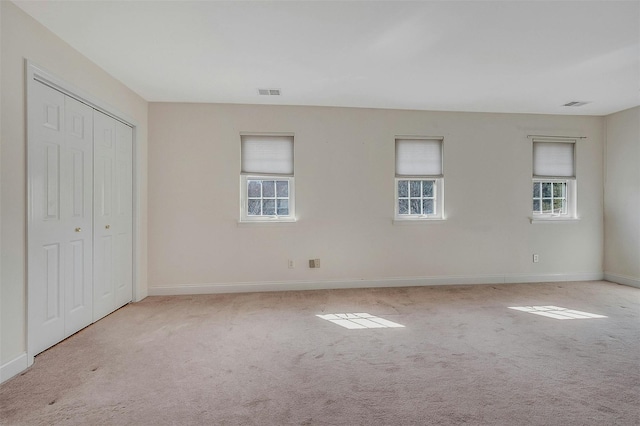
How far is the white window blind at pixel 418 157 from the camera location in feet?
15.6

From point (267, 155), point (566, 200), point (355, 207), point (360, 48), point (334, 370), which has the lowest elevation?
point (334, 370)

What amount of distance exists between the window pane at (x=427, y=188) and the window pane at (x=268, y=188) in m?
2.34

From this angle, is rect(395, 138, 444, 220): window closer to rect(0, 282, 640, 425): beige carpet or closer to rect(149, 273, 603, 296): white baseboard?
rect(149, 273, 603, 296): white baseboard

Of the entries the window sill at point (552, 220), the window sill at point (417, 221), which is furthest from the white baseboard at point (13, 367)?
the window sill at point (552, 220)

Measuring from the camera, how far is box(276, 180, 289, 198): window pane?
4.58m

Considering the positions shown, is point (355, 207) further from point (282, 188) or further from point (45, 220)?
point (45, 220)

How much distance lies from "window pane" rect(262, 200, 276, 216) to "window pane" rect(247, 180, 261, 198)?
165 mm

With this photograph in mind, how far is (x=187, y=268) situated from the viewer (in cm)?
437

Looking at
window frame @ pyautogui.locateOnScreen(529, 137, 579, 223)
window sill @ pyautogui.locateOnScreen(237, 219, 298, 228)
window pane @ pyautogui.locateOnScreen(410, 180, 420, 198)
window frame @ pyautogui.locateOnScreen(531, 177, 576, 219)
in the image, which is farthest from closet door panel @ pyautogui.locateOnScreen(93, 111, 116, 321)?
window frame @ pyautogui.locateOnScreen(531, 177, 576, 219)

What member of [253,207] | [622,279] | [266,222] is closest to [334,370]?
[266,222]

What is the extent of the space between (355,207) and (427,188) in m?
1.23

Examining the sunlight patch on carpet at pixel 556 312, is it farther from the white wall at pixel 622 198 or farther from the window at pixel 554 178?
the white wall at pixel 622 198

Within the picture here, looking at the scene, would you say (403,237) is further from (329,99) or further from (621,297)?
(621,297)

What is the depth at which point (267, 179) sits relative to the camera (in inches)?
179
